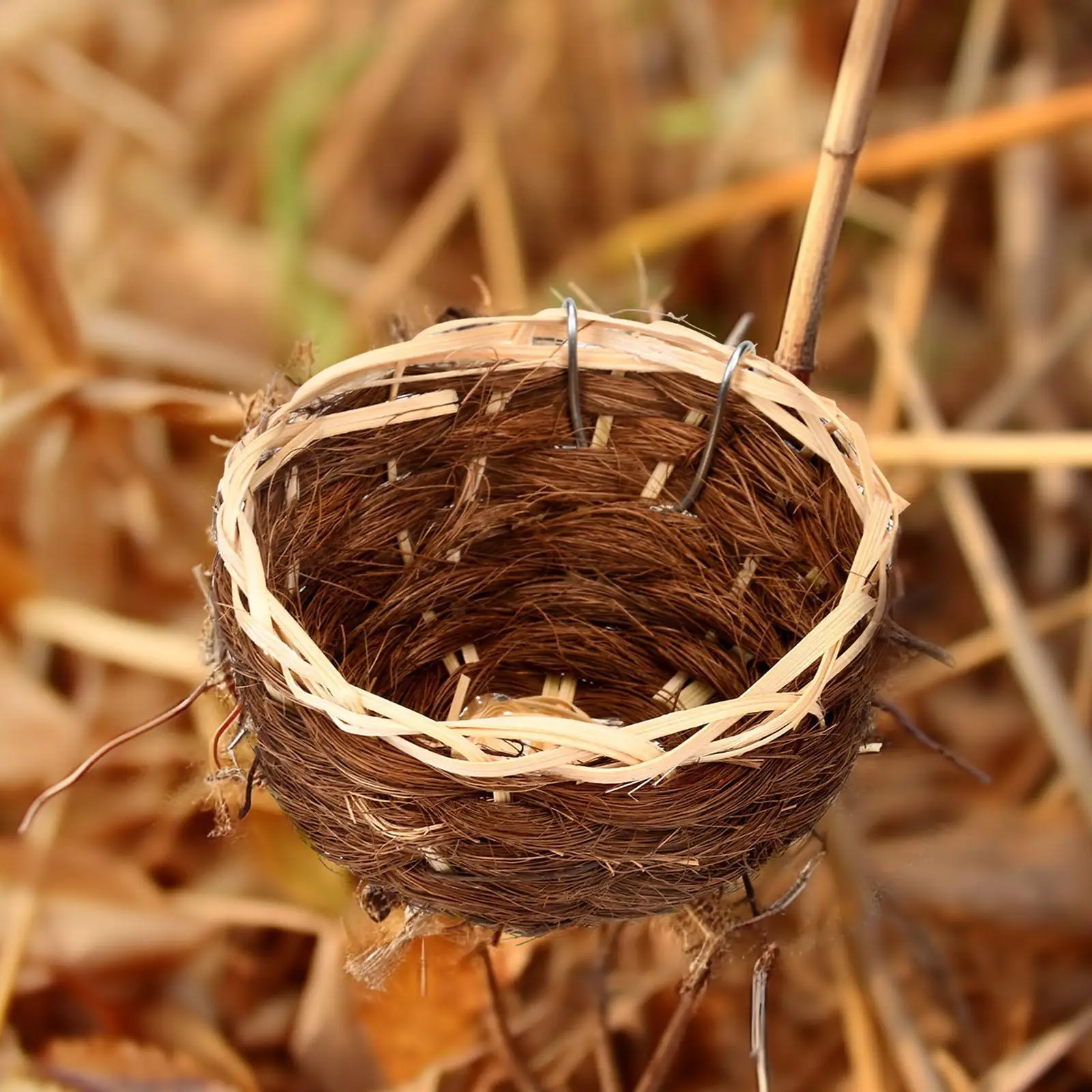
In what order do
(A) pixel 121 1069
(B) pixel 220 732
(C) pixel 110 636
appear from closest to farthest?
(B) pixel 220 732, (A) pixel 121 1069, (C) pixel 110 636

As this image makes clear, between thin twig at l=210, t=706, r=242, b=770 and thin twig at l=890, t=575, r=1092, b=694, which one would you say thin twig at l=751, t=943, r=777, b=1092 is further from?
thin twig at l=890, t=575, r=1092, b=694

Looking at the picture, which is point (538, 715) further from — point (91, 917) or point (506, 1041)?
point (91, 917)

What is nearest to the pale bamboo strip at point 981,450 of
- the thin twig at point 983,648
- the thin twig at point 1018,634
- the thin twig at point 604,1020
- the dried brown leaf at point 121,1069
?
the thin twig at point 1018,634

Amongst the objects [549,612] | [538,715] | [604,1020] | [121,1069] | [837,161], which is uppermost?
[837,161]

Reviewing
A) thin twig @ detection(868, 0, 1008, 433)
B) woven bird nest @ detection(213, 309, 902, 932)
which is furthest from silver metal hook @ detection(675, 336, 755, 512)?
thin twig @ detection(868, 0, 1008, 433)

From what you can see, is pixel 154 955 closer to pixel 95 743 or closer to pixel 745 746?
pixel 95 743

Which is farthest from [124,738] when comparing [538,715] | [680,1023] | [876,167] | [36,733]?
[876,167]

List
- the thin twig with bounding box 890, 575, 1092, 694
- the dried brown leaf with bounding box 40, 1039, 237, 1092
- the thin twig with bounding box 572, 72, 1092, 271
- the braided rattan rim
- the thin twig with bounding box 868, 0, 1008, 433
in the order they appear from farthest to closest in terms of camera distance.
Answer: the thin twig with bounding box 868, 0, 1008, 433 < the thin twig with bounding box 572, 72, 1092, 271 < the thin twig with bounding box 890, 575, 1092, 694 < the dried brown leaf with bounding box 40, 1039, 237, 1092 < the braided rattan rim

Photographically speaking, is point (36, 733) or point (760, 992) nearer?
point (760, 992)
